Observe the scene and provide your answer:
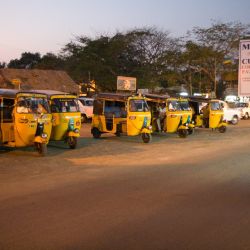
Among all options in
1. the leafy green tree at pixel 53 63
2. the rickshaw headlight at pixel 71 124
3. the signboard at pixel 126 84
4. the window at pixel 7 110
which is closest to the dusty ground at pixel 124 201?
the window at pixel 7 110

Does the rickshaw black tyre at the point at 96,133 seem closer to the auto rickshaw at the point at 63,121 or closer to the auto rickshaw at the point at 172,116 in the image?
the auto rickshaw at the point at 172,116

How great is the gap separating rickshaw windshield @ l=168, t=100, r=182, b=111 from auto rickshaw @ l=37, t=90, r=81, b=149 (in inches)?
250

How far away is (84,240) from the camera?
586cm

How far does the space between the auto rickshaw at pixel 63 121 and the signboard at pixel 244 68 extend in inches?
283

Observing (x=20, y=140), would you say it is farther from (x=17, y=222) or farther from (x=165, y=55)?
(x=165, y=55)

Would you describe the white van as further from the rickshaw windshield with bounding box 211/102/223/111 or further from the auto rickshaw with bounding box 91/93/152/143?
the auto rickshaw with bounding box 91/93/152/143

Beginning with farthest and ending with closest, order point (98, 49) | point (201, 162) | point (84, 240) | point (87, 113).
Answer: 1. point (98, 49)
2. point (87, 113)
3. point (201, 162)
4. point (84, 240)

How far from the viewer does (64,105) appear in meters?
17.1

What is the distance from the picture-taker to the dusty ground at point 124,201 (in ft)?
19.5

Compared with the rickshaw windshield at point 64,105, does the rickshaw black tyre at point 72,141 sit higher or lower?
lower

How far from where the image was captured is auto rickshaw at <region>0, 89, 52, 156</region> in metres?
14.3

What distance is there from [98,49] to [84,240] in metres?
43.5

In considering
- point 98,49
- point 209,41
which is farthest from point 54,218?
point 209,41

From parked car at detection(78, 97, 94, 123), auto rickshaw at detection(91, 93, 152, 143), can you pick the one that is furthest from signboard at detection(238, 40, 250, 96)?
parked car at detection(78, 97, 94, 123)
